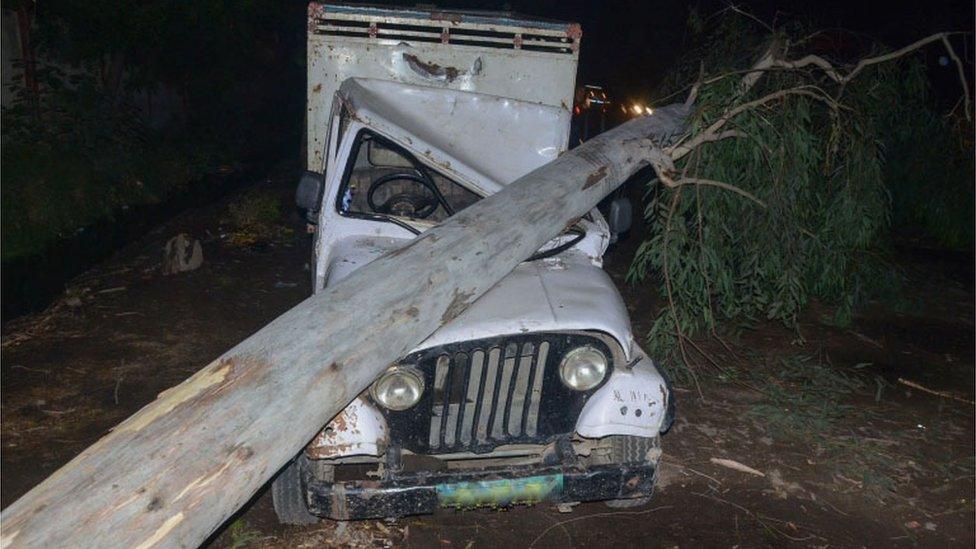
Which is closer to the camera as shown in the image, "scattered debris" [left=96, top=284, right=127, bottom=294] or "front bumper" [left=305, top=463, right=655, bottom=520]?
"front bumper" [left=305, top=463, right=655, bottom=520]

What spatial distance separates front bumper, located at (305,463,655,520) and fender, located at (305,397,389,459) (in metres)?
0.13

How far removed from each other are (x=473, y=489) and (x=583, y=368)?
739 millimetres

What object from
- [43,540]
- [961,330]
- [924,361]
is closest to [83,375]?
[43,540]

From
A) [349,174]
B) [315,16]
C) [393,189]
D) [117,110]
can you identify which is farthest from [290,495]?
[117,110]

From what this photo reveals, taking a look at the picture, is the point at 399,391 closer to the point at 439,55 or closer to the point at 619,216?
the point at 619,216

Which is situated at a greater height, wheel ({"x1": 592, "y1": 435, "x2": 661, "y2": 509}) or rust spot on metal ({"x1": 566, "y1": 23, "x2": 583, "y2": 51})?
rust spot on metal ({"x1": 566, "y1": 23, "x2": 583, "y2": 51})

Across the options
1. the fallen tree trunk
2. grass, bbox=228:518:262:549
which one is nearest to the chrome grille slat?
the fallen tree trunk

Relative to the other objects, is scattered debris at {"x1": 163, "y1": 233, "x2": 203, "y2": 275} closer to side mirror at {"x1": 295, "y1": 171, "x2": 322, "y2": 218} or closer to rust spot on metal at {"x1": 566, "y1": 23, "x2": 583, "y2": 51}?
side mirror at {"x1": 295, "y1": 171, "x2": 322, "y2": 218}

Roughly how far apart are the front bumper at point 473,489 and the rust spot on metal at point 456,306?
2.32 ft

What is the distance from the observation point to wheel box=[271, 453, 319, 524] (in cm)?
372

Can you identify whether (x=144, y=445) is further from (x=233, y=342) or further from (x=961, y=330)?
(x=961, y=330)

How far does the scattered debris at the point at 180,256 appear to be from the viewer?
314 inches

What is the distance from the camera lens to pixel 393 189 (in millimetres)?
5465

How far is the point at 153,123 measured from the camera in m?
15.5
